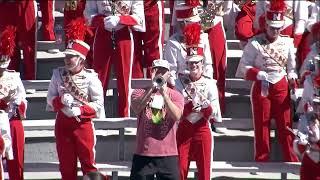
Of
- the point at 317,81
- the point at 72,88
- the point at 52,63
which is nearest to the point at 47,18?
the point at 52,63

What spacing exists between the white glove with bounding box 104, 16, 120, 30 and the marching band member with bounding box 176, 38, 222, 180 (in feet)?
2.99

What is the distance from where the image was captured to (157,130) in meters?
10.1

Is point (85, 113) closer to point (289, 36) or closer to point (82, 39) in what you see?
point (82, 39)

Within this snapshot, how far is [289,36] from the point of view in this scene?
11312 millimetres

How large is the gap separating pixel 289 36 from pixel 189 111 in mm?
1398

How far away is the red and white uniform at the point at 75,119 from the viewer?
409 inches

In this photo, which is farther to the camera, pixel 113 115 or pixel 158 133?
pixel 113 115

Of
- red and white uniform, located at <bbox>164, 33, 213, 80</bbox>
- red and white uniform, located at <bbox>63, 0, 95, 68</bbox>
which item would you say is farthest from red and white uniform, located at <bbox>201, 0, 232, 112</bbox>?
red and white uniform, located at <bbox>63, 0, 95, 68</bbox>

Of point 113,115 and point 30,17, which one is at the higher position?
point 30,17

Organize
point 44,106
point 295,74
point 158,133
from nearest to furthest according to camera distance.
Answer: point 158,133 → point 295,74 → point 44,106

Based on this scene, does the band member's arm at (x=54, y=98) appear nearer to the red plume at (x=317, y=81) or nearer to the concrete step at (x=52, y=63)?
the concrete step at (x=52, y=63)

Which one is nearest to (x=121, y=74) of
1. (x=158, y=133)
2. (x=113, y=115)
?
(x=113, y=115)

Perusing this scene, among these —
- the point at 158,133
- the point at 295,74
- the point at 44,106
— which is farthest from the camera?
the point at 44,106

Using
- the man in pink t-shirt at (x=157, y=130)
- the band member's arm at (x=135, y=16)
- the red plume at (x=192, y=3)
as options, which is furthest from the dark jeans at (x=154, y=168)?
the red plume at (x=192, y=3)
